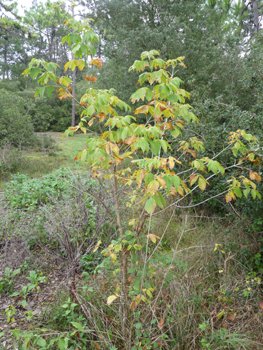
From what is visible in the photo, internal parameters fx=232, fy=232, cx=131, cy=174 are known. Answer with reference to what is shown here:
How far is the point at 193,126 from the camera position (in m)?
3.42

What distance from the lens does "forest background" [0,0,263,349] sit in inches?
68.7

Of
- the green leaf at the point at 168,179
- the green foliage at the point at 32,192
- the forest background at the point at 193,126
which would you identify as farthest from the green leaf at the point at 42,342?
the green foliage at the point at 32,192

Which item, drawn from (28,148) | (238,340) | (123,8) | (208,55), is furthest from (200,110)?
(28,148)

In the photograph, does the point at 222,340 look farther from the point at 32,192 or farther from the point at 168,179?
the point at 32,192

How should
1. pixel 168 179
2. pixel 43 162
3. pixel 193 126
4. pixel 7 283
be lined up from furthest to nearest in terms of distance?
pixel 43 162 → pixel 193 126 → pixel 7 283 → pixel 168 179

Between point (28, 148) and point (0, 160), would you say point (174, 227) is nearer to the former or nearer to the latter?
point (0, 160)

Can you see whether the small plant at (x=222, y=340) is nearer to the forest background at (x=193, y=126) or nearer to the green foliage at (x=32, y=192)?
the forest background at (x=193, y=126)

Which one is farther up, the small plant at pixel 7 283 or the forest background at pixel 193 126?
the forest background at pixel 193 126

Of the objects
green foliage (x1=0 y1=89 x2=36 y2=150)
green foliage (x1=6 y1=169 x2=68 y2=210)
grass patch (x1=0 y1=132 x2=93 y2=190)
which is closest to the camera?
green foliage (x1=6 y1=169 x2=68 y2=210)

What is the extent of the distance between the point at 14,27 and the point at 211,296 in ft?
37.4

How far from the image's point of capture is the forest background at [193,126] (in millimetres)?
1746

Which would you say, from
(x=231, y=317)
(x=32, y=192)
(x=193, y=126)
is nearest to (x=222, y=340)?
(x=231, y=317)

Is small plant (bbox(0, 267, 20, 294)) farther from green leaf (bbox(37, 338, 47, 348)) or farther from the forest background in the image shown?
green leaf (bbox(37, 338, 47, 348))

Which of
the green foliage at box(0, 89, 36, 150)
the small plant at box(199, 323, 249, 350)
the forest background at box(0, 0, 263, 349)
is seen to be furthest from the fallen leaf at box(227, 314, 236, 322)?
the green foliage at box(0, 89, 36, 150)
